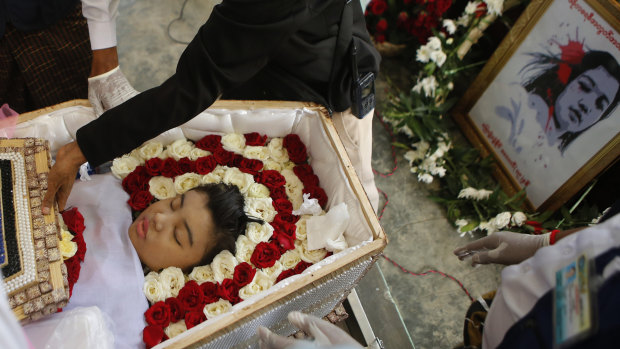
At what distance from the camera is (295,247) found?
1.48 meters

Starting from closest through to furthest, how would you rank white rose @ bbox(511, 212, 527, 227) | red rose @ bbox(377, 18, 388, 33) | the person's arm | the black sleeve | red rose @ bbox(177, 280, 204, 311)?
the black sleeve < the person's arm < red rose @ bbox(177, 280, 204, 311) < white rose @ bbox(511, 212, 527, 227) < red rose @ bbox(377, 18, 388, 33)

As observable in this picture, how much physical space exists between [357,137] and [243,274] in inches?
26.1

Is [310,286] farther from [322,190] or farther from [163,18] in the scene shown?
[163,18]

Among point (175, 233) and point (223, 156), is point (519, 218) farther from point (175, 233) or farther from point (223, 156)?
point (175, 233)

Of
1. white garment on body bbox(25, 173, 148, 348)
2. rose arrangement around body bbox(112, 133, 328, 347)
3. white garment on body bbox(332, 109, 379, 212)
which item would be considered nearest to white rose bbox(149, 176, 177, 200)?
rose arrangement around body bbox(112, 133, 328, 347)

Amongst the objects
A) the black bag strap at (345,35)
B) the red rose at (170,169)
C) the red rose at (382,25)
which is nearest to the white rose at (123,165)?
the red rose at (170,169)

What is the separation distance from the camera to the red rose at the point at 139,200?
1.50 m

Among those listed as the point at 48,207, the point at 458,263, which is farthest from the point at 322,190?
the point at 458,263

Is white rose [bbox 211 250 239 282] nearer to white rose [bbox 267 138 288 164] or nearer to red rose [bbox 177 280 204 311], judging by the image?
red rose [bbox 177 280 204 311]

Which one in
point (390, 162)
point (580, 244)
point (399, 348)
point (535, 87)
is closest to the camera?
point (580, 244)

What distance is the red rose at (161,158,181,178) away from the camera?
5.09ft

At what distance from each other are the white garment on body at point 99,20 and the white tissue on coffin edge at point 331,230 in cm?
108

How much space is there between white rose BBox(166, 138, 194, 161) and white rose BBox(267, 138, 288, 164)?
313 mm

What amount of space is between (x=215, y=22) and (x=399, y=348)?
1.34 metres
